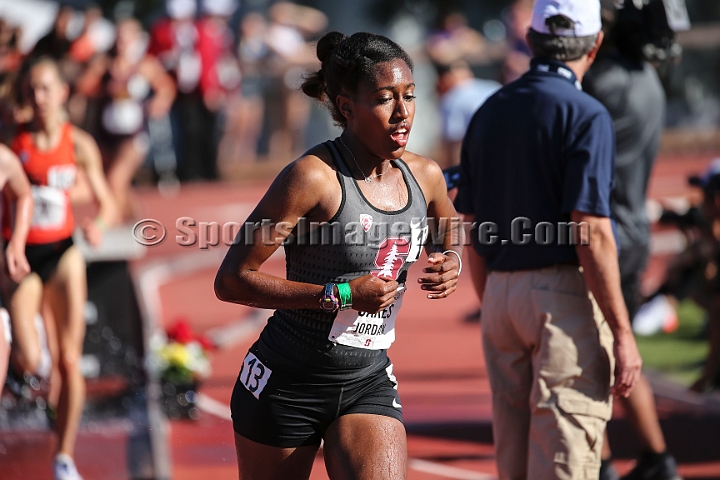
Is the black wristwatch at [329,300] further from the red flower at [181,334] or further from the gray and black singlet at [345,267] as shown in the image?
the red flower at [181,334]

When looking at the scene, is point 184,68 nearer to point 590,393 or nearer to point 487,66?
point 487,66

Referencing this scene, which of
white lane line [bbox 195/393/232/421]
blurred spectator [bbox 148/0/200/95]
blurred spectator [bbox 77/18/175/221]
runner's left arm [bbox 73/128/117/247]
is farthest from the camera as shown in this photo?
blurred spectator [bbox 148/0/200/95]

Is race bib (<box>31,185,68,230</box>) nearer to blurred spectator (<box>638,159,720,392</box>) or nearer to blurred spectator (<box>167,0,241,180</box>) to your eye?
blurred spectator (<box>638,159,720,392</box>)

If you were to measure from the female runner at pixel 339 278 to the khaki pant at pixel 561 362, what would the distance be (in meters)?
0.77

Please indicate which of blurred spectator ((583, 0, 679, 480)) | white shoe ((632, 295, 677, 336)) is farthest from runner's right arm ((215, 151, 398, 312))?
white shoe ((632, 295, 677, 336))

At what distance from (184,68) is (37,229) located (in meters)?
9.39

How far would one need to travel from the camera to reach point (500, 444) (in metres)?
4.34

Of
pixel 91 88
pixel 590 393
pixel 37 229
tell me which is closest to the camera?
pixel 590 393

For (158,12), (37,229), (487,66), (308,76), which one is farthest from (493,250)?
(158,12)

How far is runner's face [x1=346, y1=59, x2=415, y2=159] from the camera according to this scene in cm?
327

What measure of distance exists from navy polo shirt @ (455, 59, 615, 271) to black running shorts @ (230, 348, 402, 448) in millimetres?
1036

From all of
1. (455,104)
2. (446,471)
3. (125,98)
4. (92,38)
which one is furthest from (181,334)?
(92,38)

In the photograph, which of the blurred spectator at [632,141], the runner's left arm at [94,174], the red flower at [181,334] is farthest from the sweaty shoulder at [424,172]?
the red flower at [181,334]

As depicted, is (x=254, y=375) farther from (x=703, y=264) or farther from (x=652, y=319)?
(x=652, y=319)
